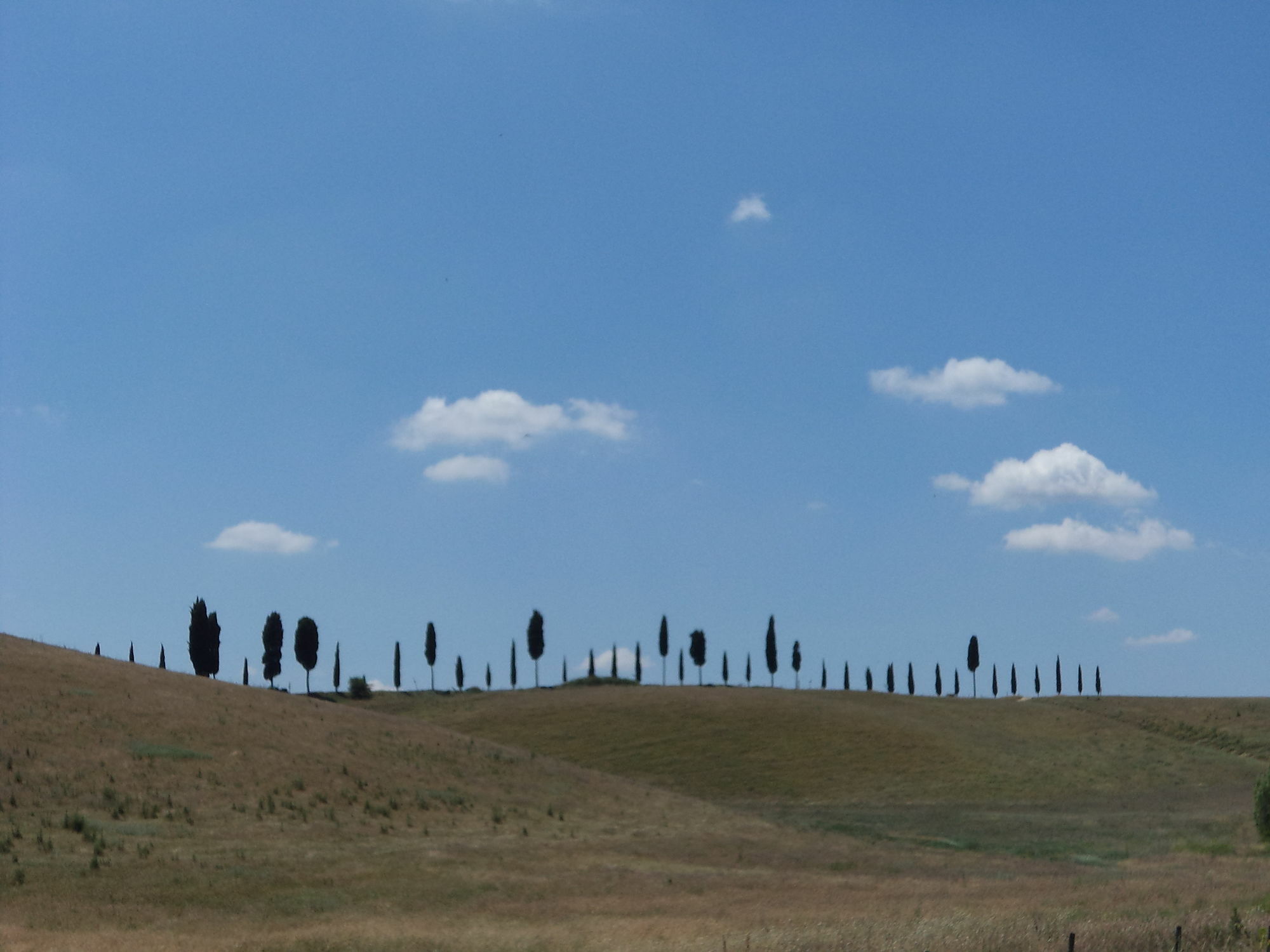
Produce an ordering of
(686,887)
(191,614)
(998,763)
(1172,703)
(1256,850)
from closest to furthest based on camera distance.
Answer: (686,887) → (1256,850) → (998,763) → (191,614) → (1172,703)

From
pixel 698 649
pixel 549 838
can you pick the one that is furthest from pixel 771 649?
pixel 549 838

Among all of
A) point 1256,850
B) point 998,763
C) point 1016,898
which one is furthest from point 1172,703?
point 1016,898

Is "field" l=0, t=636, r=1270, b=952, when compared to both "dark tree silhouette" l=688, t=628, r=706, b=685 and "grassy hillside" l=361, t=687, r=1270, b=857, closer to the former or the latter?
"grassy hillside" l=361, t=687, r=1270, b=857

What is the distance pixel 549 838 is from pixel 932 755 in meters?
53.9

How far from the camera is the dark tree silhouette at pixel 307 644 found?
427 feet

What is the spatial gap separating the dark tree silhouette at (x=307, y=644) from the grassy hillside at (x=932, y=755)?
1112cm

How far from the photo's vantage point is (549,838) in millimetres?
42500

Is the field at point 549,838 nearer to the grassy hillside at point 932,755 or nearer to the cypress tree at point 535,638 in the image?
the grassy hillside at point 932,755

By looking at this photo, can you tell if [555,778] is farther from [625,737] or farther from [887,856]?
[625,737]

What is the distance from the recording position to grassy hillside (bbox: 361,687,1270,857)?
5781 centimetres

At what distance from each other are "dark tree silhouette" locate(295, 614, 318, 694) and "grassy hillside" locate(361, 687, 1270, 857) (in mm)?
11118

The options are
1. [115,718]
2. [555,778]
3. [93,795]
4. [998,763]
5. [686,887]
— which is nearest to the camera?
[686,887]

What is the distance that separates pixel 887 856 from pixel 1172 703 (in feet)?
318

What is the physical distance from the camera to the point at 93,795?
39.7 m
